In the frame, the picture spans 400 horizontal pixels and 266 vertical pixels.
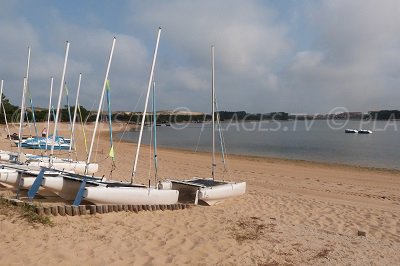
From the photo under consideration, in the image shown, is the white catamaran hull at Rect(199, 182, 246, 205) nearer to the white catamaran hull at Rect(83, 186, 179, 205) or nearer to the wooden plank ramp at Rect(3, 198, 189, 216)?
the white catamaran hull at Rect(83, 186, 179, 205)

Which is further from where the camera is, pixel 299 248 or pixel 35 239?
pixel 299 248

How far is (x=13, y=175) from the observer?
11.9 meters

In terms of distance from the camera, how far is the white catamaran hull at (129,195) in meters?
9.86

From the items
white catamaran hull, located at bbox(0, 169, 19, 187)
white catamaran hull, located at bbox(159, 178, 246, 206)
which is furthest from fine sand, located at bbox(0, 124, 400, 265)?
white catamaran hull, located at bbox(0, 169, 19, 187)

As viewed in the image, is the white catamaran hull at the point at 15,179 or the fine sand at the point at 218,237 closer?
the fine sand at the point at 218,237

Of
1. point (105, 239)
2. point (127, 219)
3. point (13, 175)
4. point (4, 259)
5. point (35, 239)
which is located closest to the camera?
point (4, 259)

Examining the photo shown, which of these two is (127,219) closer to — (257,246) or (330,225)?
(257,246)

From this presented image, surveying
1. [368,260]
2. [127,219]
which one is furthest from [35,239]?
[368,260]

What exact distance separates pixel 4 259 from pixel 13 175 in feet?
20.2

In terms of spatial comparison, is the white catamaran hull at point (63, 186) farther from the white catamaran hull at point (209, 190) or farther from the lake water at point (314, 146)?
the lake water at point (314, 146)

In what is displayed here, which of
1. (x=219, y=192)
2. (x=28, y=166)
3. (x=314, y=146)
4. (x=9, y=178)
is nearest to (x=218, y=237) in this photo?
(x=219, y=192)

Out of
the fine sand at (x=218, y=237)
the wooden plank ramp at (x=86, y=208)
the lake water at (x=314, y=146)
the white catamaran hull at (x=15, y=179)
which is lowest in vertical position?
the lake water at (x=314, y=146)

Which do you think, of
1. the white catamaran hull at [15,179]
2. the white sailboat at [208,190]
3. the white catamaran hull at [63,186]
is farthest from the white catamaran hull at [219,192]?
the white catamaran hull at [15,179]

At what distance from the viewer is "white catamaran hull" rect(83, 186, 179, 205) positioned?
32.3ft
